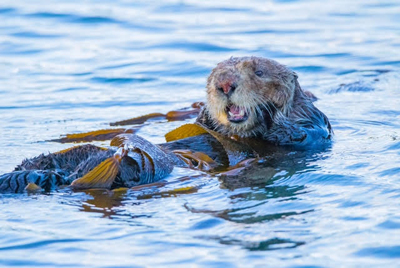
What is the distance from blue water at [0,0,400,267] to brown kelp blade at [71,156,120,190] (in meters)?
0.08

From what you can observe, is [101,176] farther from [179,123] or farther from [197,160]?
[179,123]

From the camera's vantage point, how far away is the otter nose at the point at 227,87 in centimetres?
478

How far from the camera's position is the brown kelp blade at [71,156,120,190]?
4.25 metres

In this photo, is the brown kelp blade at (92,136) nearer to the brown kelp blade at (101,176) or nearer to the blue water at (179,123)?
the blue water at (179,123)

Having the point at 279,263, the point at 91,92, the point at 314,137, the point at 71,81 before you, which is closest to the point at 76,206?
the point at 279,263

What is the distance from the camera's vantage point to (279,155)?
5129 millimetres

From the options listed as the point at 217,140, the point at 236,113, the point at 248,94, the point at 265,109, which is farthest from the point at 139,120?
the point at 248,94

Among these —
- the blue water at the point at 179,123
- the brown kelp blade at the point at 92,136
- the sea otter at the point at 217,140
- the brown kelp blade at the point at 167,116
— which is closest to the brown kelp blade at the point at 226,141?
the sea otter at the point at 217,140

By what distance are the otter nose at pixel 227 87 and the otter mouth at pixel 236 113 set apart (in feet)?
0.61

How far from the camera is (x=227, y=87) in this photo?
479cm

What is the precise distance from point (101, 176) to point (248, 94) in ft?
4.27

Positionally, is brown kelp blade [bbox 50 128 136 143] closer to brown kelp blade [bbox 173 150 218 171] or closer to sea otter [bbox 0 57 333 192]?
sea otter [bbox 0 57 333 192]

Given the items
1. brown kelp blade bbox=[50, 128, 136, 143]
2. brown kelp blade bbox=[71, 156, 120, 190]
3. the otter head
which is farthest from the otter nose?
brown kelp blade bbox=[50, 128, 136, 143]

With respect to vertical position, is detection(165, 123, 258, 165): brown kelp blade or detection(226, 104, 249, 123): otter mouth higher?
detection(226, 104, 249, 123): otter mouth
